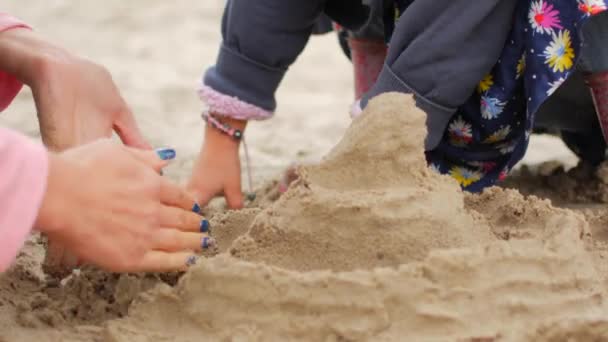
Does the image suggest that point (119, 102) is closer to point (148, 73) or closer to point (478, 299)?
point (478, 299)

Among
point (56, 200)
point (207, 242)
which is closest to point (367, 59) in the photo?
point (207, 242)

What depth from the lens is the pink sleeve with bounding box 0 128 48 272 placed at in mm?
1100

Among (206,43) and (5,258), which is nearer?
(5,258)

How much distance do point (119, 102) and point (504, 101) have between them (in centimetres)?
80

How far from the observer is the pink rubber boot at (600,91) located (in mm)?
1807

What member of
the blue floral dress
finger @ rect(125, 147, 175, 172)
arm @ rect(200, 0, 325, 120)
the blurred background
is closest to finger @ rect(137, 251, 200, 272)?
finger @ rect(125, 147, 175, 172)

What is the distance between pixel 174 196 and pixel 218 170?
0.93 meters

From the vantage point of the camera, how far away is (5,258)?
3.68ft

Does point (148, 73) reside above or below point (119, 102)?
below

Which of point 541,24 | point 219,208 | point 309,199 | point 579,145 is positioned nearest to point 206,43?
point 219,208

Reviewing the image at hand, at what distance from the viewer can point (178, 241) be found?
1.30 m

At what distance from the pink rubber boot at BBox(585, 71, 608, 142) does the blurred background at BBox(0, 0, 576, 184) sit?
0.65 m

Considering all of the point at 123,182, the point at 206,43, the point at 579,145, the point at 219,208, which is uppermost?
the point at 123,182

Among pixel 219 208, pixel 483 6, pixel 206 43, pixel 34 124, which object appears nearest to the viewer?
pixel 483 6
